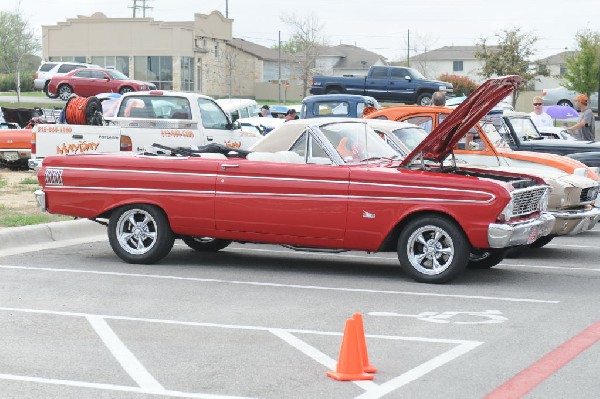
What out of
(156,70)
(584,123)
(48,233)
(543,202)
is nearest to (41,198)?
(48,233)

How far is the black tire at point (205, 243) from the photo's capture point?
13.2 m

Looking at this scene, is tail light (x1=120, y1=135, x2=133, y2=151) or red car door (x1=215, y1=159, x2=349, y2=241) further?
tail light (x1=120, y1=135, x2=133, y2=151)

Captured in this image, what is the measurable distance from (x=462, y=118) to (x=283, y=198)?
2.03m

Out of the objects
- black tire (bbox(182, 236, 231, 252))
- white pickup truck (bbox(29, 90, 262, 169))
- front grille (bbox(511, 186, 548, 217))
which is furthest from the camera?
white pickup truck (bbox(29, 90, 262, 169))

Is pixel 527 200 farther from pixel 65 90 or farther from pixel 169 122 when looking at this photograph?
pixel 65 90

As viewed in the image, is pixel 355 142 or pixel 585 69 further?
pixel 585 69

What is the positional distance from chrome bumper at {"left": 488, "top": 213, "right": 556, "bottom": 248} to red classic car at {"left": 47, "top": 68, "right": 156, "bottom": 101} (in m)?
39.6

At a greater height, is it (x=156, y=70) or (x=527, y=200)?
(x=156, y=70)

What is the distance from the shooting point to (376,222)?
11.1 metres

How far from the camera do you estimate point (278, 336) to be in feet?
27.7

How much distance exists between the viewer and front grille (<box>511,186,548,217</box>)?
11.1 meters

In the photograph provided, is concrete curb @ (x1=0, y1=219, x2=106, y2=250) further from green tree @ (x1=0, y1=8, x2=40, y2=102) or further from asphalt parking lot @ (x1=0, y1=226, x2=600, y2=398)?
green tree @ (x1=0, y1=8, x2=40, y2=102)

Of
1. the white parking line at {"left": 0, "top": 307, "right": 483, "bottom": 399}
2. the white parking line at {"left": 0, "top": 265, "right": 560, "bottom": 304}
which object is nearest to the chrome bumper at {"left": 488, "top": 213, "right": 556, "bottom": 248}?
the white parking line at {"left": 0, "top": 265, "right": 560, "bottom": 304}

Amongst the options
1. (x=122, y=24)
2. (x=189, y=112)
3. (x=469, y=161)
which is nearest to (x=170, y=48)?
(x=122, y=24)
